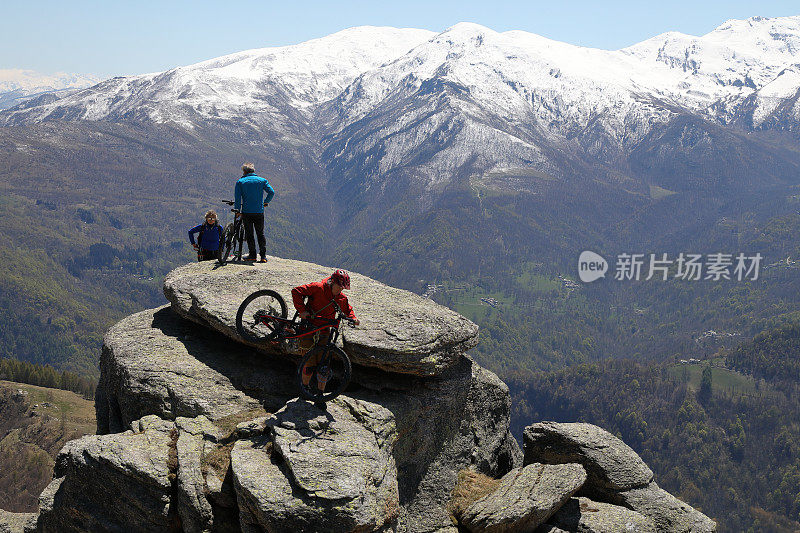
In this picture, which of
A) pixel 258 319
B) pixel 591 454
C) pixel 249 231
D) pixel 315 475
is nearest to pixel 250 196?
pixel 249 231

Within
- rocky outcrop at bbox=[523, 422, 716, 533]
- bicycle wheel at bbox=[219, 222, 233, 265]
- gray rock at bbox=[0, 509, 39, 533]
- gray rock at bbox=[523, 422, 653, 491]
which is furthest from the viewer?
bicycle wheel at bbox=[219, 222, 233, 265]

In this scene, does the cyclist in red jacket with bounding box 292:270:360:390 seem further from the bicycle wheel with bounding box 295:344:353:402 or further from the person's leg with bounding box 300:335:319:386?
the bicycle wheel with bounding box 295:344:353:402

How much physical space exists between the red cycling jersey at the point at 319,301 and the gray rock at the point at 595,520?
1150 cm

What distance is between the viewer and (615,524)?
72.8 ft

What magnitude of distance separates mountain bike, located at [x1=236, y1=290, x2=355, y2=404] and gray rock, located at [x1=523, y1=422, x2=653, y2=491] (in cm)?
1019

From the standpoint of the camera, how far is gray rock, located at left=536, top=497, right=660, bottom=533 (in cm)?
2183

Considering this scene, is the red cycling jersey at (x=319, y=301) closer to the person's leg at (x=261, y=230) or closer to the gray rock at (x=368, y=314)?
the gray rock at (x=368, y=314)

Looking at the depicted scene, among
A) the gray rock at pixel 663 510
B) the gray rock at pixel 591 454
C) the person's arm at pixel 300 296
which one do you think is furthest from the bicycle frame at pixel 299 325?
the gray rock at pixel 663 510

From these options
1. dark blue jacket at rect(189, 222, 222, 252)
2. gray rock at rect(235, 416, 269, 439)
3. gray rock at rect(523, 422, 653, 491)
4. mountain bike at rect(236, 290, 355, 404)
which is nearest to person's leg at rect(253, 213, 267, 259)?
dark blue jacket at rect(189, 222, 222, 252)

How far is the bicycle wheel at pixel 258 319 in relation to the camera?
22.9 metres

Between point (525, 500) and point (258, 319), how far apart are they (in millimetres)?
12603

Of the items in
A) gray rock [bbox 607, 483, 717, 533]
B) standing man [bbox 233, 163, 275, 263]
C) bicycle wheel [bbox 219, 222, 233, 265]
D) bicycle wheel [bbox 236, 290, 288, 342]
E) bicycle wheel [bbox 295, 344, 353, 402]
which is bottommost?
gray rock [bbox 607, 483, 717, 533]

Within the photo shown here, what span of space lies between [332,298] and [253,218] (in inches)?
448

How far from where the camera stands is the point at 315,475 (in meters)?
17.2
